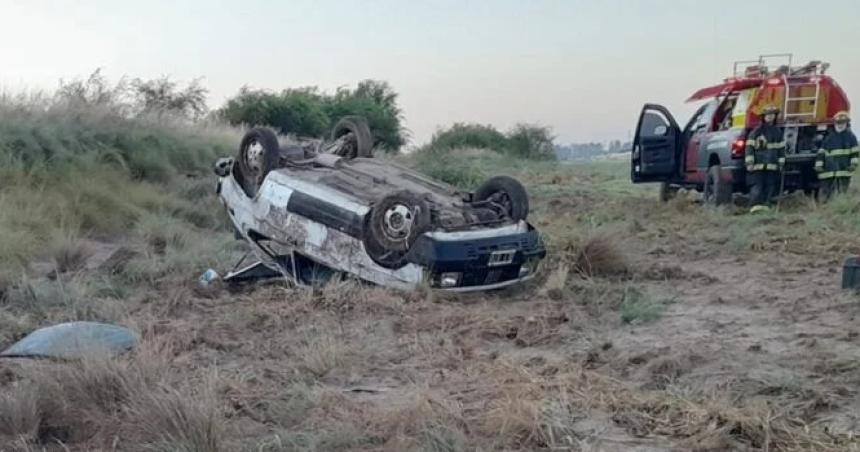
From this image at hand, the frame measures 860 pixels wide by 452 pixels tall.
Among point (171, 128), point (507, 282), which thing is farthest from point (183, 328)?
point (171, 128)

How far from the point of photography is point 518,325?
20.9 feet

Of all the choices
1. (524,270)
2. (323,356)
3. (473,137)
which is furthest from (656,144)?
(473,137)

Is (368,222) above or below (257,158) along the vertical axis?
below

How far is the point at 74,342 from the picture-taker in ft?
17.3

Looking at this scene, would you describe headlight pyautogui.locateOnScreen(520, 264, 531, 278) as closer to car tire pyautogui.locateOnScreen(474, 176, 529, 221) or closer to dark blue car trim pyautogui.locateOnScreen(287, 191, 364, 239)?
car tire pyautogui.locateOnScreen(474, 176, 529, 221)

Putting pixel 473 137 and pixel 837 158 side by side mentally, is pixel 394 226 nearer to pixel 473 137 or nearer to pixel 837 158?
pixel 837 158

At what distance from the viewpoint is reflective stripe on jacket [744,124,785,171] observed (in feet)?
41.4

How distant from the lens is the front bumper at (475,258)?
723cm

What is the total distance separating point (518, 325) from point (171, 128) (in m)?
13.1

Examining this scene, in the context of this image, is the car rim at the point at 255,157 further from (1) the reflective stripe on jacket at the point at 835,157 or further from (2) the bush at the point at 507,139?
(2) the bush at the point at 507,139

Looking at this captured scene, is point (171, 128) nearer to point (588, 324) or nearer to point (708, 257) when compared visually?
point (708, 257)

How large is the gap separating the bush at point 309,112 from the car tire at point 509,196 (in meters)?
23.8

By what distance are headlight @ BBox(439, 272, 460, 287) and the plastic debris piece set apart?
245 cm

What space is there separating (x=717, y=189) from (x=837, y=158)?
161 centimetres
